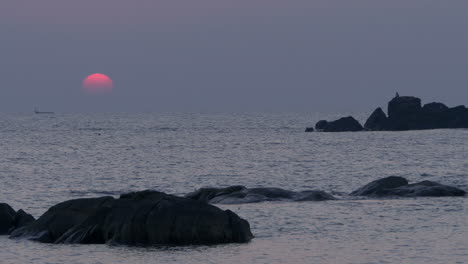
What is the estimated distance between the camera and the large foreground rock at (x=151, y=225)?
112 ft

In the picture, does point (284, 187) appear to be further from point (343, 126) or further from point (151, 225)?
point (343, 126)

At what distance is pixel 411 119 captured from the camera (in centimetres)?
18400

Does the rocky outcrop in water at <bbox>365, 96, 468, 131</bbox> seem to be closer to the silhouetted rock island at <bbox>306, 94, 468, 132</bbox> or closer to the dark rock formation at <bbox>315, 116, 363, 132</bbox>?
the silhouetted rock island at <bbox>306, 94, 468, 132</bbox>

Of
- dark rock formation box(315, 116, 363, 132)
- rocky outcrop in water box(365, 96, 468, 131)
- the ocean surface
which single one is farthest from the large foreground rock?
dark rock formation box(315, 116, 363, 132)

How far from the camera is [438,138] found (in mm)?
148250

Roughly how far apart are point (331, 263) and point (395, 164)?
2566 inches

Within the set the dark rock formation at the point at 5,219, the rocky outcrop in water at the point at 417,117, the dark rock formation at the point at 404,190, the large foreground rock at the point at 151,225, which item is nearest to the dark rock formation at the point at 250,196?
the dark rock formation at the point at 404,190

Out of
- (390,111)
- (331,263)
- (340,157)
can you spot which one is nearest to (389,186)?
(331,263)

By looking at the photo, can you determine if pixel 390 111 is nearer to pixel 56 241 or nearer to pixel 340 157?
pixel 340 157

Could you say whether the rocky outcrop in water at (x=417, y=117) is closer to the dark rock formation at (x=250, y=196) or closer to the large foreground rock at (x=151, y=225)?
the dark rock formation at (x=250, y=196)

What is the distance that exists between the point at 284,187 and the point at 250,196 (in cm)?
1637

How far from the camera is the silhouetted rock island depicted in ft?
598

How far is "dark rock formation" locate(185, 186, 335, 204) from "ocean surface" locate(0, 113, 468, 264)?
138cm

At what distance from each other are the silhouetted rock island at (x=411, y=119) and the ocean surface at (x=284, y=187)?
102ft
